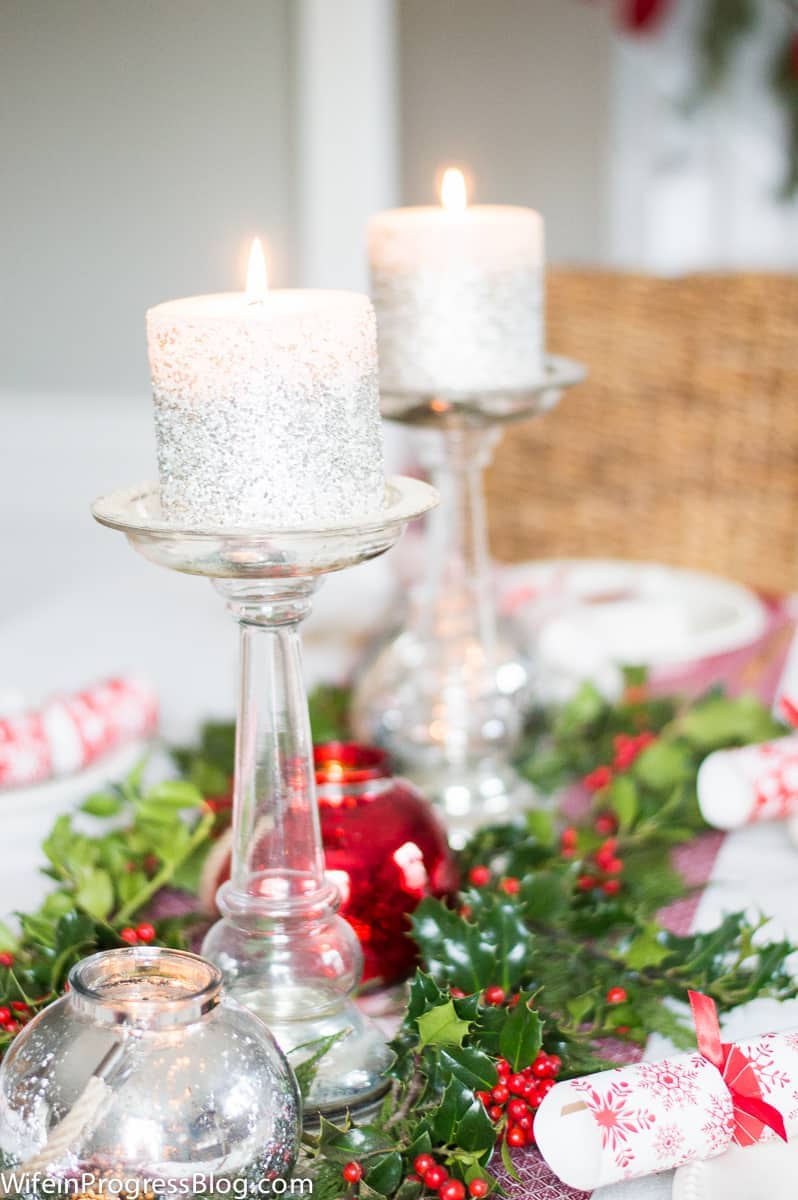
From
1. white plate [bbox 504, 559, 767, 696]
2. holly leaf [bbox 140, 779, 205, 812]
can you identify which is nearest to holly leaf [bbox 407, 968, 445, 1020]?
holly leaf [bbox 140, 779, 205, 812]

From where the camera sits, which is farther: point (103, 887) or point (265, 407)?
point (103, 887)

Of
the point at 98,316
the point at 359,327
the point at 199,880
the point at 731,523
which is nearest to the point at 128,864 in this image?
the point at 199,880

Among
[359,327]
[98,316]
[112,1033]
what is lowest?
[98,316]

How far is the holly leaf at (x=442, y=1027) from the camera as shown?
564 mm

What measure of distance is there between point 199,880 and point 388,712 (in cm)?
20

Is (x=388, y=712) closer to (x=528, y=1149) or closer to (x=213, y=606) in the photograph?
(x=528, y=1149)

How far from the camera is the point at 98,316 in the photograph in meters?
3.44

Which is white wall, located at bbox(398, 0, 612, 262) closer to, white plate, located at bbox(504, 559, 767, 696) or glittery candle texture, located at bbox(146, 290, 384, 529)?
white plate, located at bbox(504, 559, 767, 696)

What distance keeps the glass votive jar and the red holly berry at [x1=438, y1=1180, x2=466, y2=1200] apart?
58 millimetres

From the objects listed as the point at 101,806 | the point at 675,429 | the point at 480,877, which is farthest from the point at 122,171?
the point at 480,877

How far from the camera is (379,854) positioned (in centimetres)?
68

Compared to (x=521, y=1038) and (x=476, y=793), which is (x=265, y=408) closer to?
(x=521, y=1038)

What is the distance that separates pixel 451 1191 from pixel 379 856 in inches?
7.9

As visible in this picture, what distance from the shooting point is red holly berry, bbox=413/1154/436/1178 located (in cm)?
51
